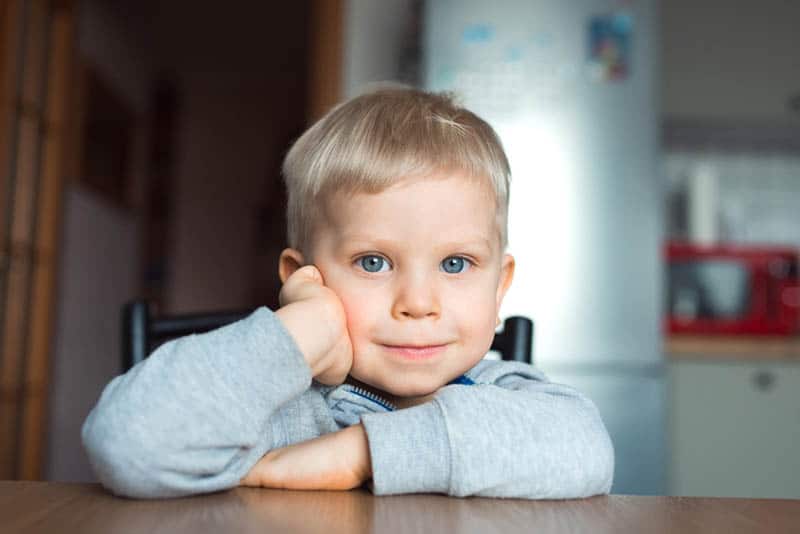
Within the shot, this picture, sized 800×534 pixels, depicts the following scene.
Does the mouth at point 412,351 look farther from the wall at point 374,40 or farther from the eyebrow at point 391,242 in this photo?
the wall at point 374,40

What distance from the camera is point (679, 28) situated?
109 inches

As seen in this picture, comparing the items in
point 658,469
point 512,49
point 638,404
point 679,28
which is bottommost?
point 658,469

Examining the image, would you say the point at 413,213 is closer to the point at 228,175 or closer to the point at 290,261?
the point at 290,261

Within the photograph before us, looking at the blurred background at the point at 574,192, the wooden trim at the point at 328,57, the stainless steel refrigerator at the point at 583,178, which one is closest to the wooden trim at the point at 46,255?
the blurred background at the point at 574,192

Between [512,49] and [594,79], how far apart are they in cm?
23

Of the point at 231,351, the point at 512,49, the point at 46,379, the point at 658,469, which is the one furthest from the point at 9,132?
the point at 231,351

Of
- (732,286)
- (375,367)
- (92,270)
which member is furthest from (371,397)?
(92,270)

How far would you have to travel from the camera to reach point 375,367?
688mm

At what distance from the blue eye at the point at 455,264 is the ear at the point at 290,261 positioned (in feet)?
0.48

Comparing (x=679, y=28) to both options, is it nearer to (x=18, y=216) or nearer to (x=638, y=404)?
(x=638, y=404)

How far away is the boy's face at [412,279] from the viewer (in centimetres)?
68

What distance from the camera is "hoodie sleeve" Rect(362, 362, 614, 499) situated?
54cm

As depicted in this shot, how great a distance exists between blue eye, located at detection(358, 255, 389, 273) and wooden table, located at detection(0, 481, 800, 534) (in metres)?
0.20

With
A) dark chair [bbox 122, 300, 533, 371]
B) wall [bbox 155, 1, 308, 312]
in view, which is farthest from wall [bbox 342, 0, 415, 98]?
wall [bbox 155, 1, 308, 312]
